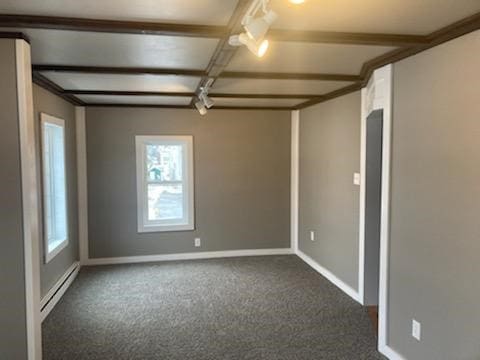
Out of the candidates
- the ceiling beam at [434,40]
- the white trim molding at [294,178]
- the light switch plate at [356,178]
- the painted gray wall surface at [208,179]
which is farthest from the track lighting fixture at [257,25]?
the white trim molding at [294,178]

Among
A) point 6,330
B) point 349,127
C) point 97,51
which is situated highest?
point 97,51

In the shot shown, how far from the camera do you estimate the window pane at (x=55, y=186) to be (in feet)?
13.8

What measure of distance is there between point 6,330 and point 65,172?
2592mm

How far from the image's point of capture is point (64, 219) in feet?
15.2

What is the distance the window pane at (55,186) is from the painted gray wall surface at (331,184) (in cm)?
319

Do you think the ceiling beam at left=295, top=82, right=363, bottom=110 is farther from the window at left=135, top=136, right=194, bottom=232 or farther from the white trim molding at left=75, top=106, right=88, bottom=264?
the white trim molding at left=75, top=106, right=88, bottom=264

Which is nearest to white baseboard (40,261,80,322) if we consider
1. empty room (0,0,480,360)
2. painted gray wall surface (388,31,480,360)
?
empty room (0,0,480,360)

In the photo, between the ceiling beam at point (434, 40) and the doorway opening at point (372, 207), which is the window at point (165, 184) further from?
the ceiling beam at point (434, 40)

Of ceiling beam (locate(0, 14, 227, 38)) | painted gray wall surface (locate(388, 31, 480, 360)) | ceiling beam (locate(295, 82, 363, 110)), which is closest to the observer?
ceiling beam (locate(0, 14, 227, 38))

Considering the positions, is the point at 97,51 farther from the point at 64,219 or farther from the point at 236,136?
the point at 236,136

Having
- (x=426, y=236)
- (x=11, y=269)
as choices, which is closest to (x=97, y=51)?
(x=11, y=269)

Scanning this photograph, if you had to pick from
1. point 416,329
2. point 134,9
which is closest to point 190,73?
point 134,9

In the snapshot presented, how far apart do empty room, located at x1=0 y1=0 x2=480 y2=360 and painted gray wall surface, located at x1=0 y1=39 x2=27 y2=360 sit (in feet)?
0.04

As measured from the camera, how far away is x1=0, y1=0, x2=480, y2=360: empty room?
216 cm
